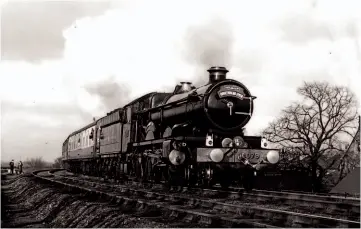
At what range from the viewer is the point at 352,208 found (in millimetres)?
9039

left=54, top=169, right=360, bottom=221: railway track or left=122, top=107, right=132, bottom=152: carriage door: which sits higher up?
left=122, top=107, right=132, bottom=152: carriage door

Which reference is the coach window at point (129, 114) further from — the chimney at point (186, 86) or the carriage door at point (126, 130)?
the chimney at point (186, 86)

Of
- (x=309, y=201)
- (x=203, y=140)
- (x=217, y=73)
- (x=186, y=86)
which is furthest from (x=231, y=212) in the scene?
(x=186, y=86)

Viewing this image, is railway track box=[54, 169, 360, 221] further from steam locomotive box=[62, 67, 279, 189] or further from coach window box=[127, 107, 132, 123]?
coach window box=[127, 107, 132, 123]

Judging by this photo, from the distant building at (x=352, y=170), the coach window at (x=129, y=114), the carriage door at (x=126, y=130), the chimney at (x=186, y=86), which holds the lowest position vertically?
the distant building at (x=352, y=170)

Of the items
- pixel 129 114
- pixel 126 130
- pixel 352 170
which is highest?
pixel 129 114

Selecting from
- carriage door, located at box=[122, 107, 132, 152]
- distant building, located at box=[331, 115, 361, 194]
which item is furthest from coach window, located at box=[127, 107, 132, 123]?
distant building, located at box=[331, 115, 361, 194]

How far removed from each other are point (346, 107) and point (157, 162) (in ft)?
44.3

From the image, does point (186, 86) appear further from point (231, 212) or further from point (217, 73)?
point (231, 212)

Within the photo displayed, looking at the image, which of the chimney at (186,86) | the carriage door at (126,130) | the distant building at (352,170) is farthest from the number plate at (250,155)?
the carriage door at (126,130)

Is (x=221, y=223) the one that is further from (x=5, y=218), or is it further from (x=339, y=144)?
(x=339, y=144)

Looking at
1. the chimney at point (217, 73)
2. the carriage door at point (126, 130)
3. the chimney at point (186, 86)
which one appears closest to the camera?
the chimney at point (217, 73)

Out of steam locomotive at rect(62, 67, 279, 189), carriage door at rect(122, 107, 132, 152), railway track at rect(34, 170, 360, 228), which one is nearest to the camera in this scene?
railway track at rect(34, 170, 360, 228)

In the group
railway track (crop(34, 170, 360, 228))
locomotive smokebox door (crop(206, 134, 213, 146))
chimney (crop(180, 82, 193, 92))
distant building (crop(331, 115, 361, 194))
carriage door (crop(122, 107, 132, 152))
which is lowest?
railway track (crop(34, 170, 360, 228))
